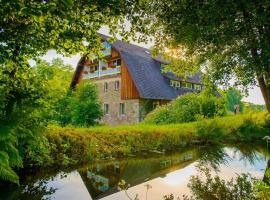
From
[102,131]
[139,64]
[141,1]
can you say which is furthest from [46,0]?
[139,64]

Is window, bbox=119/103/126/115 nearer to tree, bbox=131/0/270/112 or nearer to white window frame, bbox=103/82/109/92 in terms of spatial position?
white window frame, bbox=103/82/109/92

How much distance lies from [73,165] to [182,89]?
89.7 ft

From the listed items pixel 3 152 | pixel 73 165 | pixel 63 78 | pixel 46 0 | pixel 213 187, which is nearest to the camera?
pixel 3 152

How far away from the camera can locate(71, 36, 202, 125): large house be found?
29.0m

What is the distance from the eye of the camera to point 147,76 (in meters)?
30.3

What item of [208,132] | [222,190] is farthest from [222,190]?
[208,132]

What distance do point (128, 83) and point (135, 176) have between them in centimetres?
2201

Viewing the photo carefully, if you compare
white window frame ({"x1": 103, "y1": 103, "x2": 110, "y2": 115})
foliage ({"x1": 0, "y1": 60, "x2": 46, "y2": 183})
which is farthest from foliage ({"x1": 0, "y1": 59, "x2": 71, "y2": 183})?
white window frame ({"x1": 103, "y1": 103, "x2": 110, "y2": 115})

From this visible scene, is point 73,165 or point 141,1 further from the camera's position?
point 73,165

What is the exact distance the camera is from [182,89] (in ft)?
114

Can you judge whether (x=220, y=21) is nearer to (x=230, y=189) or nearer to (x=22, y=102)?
(x=230, y=189)

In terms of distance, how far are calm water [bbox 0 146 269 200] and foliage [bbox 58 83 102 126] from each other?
13855mm

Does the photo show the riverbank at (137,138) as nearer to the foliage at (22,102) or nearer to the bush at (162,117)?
the foliage at (22,102)

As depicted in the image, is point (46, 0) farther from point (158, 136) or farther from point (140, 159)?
point (158, 136)
